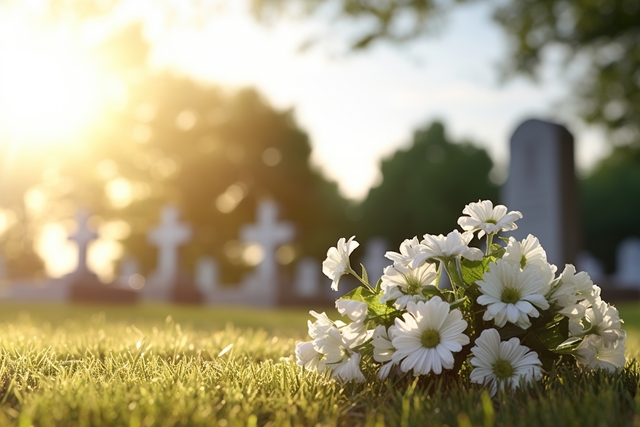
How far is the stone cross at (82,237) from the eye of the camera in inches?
631

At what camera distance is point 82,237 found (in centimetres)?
1628

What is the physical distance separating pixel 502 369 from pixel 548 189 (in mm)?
7594

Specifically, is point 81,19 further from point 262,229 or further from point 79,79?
point 79,79

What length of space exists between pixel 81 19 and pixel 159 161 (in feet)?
54.7

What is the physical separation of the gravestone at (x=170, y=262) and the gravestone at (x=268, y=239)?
2.36 m

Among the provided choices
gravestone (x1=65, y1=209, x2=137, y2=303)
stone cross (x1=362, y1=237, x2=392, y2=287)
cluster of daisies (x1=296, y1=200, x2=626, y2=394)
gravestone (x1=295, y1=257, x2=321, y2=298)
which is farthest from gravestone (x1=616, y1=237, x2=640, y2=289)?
cluster of daisies (x1=296, y1=200, x2=626, y2=394)

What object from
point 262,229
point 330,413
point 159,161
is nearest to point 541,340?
point 330,413

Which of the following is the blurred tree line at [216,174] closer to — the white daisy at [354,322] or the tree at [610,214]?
the tree at [610,214]

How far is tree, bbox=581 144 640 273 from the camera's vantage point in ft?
98.8

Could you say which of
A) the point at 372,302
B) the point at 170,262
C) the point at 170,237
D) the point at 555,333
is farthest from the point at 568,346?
the point at 170,262

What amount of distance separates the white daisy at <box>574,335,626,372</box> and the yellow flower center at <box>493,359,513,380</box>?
0.51 metres

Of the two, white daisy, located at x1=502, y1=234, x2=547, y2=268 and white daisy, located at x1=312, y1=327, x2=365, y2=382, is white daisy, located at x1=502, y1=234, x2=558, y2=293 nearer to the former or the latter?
white daisy, located at x1=502, y1=234, x2=547, y2=268

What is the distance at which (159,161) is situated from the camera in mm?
28047

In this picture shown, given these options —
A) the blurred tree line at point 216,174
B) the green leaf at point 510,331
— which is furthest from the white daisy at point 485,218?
the blurred tree line at point 216,174
